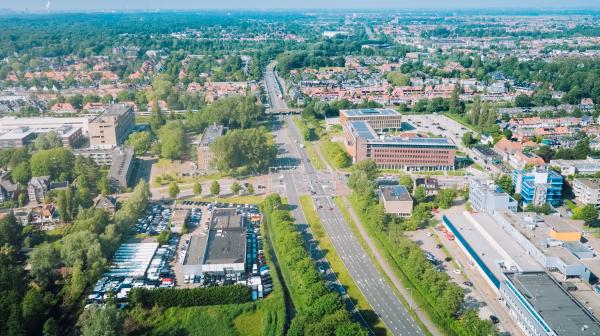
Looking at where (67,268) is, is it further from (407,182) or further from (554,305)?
(407,182)

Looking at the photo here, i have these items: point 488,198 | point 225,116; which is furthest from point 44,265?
point 225,116

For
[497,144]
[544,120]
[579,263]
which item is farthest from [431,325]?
[544,120]

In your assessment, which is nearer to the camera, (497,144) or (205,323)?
(205,323)

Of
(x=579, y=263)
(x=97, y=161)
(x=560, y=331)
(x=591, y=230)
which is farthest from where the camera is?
(x=97, y=161)

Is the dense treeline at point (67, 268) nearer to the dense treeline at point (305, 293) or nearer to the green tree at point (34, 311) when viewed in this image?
the green tree at point (34, 311)

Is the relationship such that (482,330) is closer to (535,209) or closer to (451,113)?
(535,209)

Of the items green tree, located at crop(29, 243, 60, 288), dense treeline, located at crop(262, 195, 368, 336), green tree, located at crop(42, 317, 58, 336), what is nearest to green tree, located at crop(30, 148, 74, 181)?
green tree, located at crop(29, 243, 60, 288)
